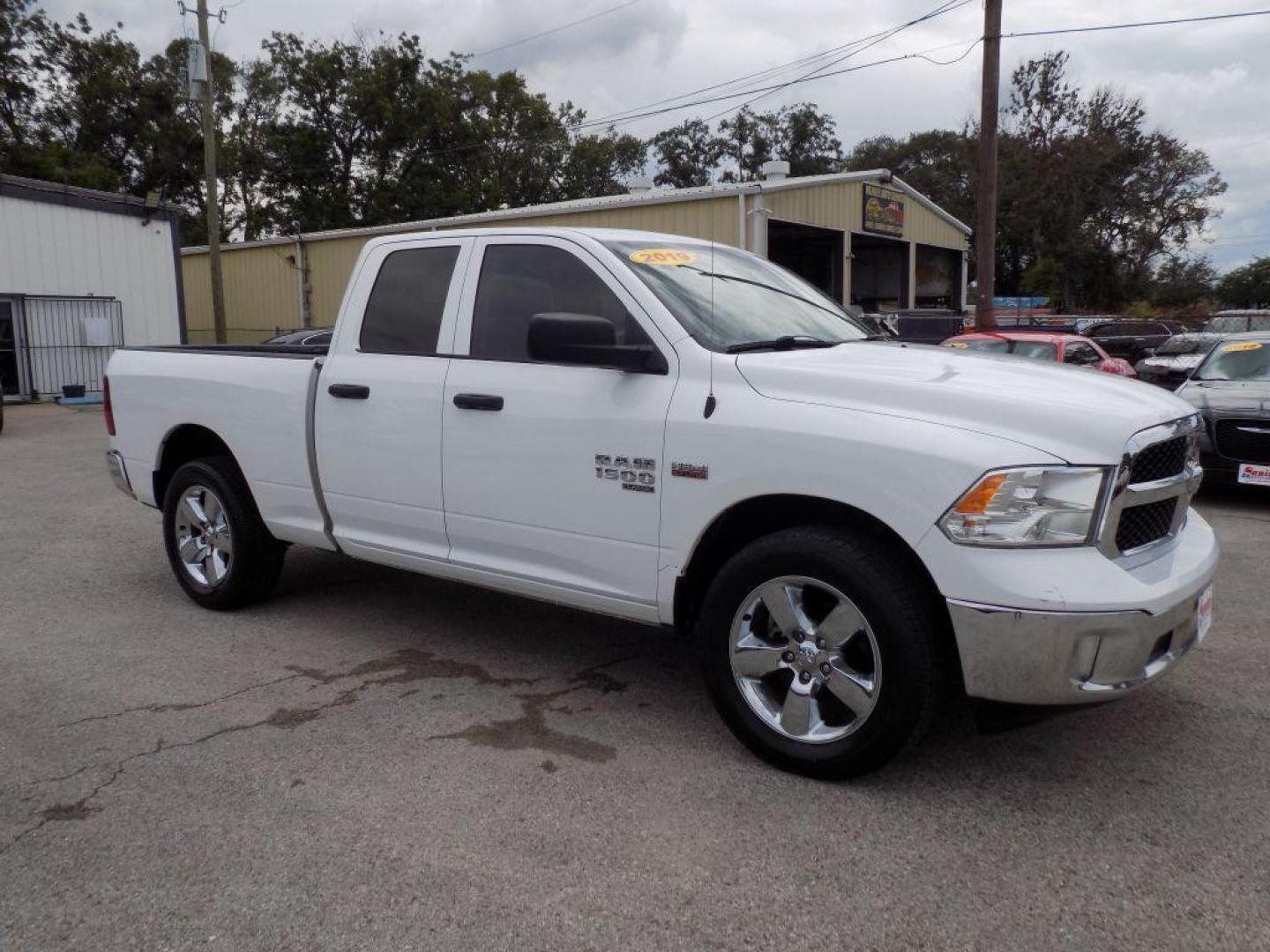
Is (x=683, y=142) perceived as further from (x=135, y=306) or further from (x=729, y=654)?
(x=729, y=654)

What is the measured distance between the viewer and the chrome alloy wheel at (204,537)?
5480 millimetres

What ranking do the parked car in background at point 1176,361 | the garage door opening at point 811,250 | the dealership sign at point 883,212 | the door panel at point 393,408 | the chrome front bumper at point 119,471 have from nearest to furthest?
1. the door panel at point 393,408
2. the chrome front bumper at point 119,471
3. the parked car in background at point 1176,361
4. the garage door opening at point 811,250
5. the dealership sign at point 883,212

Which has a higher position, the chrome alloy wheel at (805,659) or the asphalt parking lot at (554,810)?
the chrome alloy wheel at (805,659)

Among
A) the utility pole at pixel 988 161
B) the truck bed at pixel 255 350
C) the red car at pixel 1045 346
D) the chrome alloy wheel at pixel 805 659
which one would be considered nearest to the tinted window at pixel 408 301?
A: the truck bed at pixel 255 350

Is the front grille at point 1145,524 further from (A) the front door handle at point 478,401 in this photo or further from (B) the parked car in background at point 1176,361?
(B) the parked car in background at point 1176,361

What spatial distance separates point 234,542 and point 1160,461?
14.3 ft

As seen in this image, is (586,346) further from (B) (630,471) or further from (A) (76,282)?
(A) (76,282)

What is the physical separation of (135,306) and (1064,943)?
25501 millimetres

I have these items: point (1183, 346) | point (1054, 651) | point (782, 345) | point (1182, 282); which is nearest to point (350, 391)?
point (782, 345)

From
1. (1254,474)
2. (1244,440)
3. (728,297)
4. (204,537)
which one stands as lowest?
(1254,474)

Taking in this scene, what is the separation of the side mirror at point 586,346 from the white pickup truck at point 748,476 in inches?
0.5

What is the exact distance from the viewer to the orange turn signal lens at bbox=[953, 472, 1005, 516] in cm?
303

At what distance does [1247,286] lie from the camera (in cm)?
6681

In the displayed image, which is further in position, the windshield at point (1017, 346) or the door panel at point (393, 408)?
the windshield at point (1017, 346)
